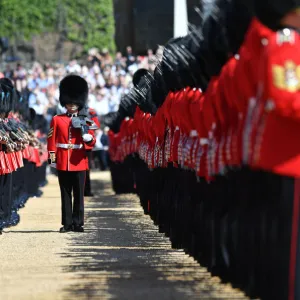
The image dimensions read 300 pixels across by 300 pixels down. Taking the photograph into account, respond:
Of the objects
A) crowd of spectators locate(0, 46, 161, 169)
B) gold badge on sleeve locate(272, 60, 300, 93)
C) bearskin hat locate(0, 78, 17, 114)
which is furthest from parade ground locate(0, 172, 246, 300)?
crowd of spectators locate(0, 46, 161, 169)

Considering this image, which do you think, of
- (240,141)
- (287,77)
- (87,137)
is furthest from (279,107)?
(87,137)

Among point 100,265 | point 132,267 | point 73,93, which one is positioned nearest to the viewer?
point 132,267

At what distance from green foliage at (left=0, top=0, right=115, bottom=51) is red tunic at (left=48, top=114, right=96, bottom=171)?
2217 inches

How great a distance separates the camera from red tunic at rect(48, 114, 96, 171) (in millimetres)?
15148

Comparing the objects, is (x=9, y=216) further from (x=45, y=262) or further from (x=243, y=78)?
(x=243, y=78)

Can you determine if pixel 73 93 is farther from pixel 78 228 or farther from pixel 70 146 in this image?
pixel 78 228

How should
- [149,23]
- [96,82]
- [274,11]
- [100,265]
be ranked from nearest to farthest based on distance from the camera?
[274,11]
[100,265]
[96,82]
[149,23]

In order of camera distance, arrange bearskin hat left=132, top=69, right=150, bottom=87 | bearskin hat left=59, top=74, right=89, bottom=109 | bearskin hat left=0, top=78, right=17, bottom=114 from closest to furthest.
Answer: bearskin hat left=59, top=74, right=89, bottom=109
bearskin hat left=0, top=78, right=17, bottom=114
bearskin hat left=132, top=69, right=150, bottom=87

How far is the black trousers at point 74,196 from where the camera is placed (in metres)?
15.2

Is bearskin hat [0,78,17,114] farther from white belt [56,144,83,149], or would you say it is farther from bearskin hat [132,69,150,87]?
bearskin hat [132,69,150,87]

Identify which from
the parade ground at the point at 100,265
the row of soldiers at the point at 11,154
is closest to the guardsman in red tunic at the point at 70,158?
the parade ground at the point at 100,265

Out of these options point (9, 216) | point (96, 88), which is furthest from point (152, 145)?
point (96, 88)

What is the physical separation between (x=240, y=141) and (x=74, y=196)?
6741 millimetres

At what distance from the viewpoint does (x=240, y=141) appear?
872 centimetres
